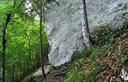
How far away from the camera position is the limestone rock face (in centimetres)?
1499

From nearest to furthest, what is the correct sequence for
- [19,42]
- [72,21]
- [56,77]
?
[56,77] < [72,21] < [19,42]

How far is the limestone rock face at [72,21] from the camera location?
15.0 metres

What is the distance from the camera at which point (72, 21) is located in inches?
666

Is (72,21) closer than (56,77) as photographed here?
No

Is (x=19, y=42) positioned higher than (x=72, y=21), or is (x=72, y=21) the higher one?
(x=72, y=21)

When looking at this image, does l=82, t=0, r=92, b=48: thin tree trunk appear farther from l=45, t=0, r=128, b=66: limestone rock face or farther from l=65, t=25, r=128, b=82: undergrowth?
l=45, t=0, r=128, b=66: limestone rock face

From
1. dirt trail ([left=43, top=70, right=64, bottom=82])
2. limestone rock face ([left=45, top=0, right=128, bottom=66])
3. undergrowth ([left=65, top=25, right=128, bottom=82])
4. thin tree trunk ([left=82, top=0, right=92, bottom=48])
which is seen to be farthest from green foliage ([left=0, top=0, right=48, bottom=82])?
undergrowth ([left=65, top=25, right=128, bottom=82])

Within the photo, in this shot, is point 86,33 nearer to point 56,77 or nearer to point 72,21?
point 72,21

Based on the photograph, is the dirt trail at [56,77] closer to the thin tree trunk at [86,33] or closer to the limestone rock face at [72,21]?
the limestone rock face at [72,21]

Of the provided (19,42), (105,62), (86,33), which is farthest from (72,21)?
(19,42)

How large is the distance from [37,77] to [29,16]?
4.22 meters

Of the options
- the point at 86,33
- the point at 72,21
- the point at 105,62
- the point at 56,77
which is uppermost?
the point at 105,62

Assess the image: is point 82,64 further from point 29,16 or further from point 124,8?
point 29,16

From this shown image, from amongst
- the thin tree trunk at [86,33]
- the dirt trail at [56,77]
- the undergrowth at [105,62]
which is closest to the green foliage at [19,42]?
the dirt trail at [56,77]
